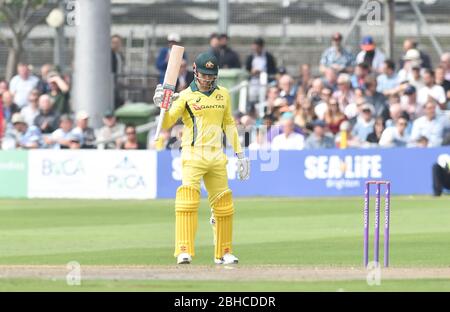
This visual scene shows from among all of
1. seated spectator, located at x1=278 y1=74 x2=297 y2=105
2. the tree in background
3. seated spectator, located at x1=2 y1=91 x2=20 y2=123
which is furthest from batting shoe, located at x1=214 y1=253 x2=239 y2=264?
the tree in background

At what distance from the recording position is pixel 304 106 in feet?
89.1

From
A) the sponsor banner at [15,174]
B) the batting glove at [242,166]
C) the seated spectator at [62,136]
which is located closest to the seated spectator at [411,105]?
the seated spectator at [62,136]

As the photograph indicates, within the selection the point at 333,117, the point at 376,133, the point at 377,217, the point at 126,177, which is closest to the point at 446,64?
the point at 376,133

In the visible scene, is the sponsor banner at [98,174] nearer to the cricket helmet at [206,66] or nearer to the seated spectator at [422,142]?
the seated spectator at [422,142]

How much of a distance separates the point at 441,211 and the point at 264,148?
198 inches

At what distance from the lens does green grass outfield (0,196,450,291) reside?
12.9m

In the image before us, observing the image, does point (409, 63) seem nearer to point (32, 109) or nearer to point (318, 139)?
point (318, 139)

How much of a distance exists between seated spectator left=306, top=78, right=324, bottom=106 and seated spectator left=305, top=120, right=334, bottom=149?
135 centimetres

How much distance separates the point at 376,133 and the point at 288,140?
1.69m

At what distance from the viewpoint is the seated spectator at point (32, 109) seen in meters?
28.8

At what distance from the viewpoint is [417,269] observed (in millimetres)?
14070

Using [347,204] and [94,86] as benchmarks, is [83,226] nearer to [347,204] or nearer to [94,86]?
[347,204]

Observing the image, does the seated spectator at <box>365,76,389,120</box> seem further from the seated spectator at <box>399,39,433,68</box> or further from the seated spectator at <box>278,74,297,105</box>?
the seated spectator at <box>278,74,297,105</box>

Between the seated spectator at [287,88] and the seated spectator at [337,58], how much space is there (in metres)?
0.88
